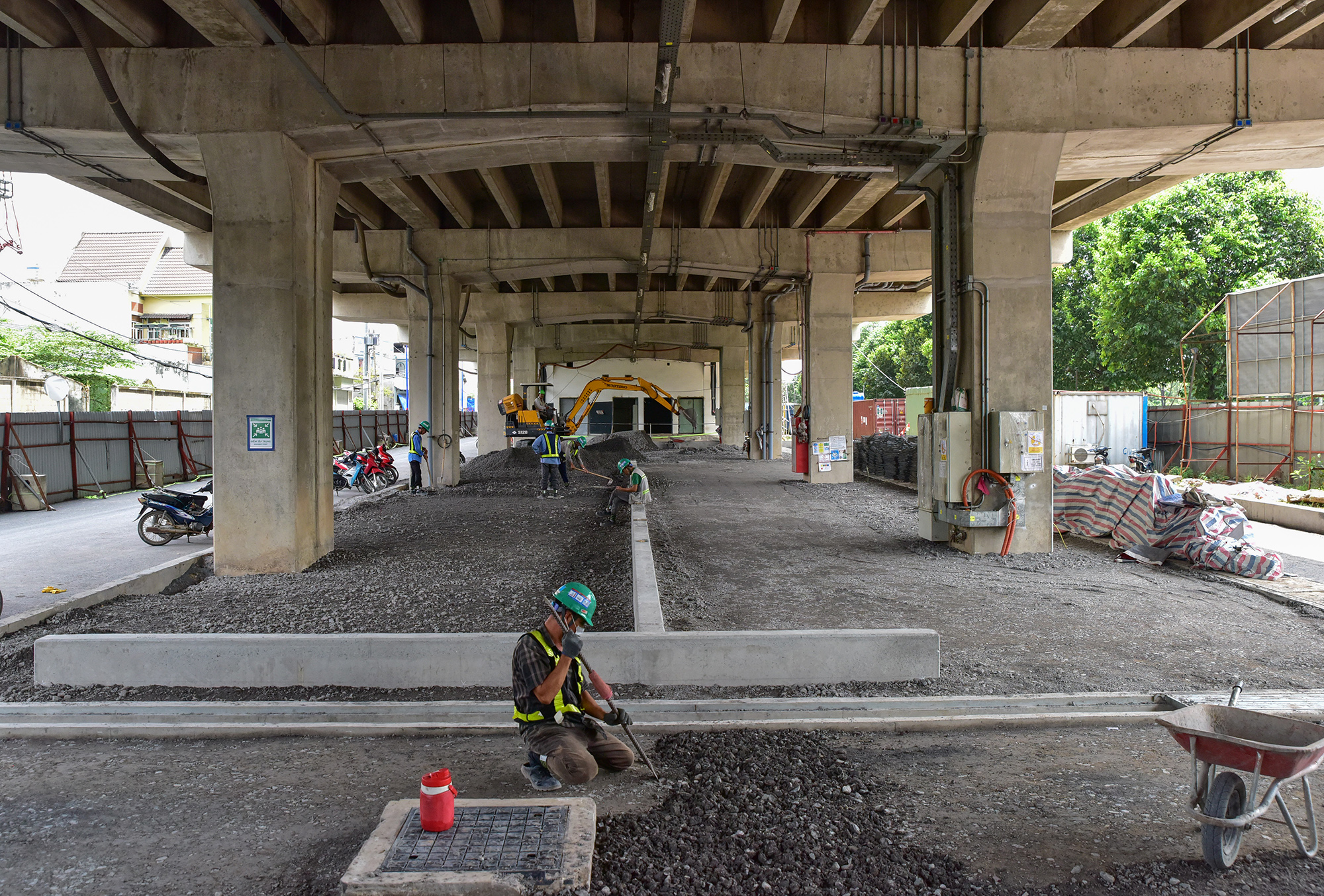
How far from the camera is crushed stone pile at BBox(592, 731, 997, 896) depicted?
3.20 m

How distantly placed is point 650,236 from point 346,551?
9517 mm

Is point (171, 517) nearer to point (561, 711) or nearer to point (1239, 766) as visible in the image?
Answer: point (561, 711)

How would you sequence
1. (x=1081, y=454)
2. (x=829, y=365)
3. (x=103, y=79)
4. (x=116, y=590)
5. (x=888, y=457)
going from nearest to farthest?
(x=116, y=590), (x=103, y=79), (x=1081, y=454), (x=829, y=365), (x=888, y=457)

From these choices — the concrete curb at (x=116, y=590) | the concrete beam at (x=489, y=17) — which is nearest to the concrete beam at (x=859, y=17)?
the concrete beam at (x=489, y=17)

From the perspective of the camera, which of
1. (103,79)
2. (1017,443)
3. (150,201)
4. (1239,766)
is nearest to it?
(1239,766)

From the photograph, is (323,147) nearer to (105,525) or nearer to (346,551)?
(346,551)

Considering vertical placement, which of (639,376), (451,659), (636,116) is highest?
(639,376)

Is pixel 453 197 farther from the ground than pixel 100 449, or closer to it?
farther from the ground

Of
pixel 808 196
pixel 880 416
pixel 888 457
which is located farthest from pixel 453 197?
pixel 880 416

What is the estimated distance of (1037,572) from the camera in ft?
30.9

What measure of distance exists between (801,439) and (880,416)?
67.2 ft

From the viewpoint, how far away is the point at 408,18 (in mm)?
8609

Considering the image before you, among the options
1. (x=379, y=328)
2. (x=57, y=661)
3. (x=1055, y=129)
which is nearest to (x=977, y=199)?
(x=1055, y=129)

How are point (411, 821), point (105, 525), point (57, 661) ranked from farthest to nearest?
point (105, 525) → point (57, 661) → point (411, 821)
